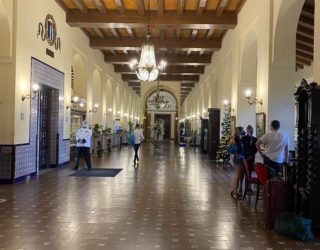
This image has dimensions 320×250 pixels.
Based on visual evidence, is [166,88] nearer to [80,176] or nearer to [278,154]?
[80,176]

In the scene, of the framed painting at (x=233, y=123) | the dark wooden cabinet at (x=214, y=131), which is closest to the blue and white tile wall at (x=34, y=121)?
the framed painting at (x=233, y=123)

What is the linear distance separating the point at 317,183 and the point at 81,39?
37.1 feet

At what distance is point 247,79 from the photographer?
1131 centimetres

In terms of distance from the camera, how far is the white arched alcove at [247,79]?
36.6 feet

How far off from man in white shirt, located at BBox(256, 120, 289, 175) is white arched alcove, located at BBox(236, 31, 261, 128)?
532 cm

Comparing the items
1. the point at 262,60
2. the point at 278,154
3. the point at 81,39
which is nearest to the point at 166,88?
Answer: the point at 81,39

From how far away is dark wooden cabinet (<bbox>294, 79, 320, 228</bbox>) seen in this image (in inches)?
185

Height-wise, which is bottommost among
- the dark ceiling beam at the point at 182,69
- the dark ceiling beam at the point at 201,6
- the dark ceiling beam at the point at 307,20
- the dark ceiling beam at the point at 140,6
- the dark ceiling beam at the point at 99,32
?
the dark ceiling beam at the point at 307,20

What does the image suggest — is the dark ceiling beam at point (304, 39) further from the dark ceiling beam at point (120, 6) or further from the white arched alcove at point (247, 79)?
the dark ceiling beam at point (120, 6)

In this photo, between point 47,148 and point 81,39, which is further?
point 81,39

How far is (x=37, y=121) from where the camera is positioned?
9852mm

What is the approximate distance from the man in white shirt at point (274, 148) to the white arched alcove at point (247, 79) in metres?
5.32

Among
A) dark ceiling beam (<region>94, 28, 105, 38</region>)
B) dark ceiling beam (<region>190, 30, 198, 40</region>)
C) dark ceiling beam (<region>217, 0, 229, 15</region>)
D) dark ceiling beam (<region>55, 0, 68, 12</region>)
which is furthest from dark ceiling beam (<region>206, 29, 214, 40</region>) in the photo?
dark ceiling beam (<region>55, 0, 68, 12</region>)

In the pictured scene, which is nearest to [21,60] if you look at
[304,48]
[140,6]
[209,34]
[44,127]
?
[44,127]
